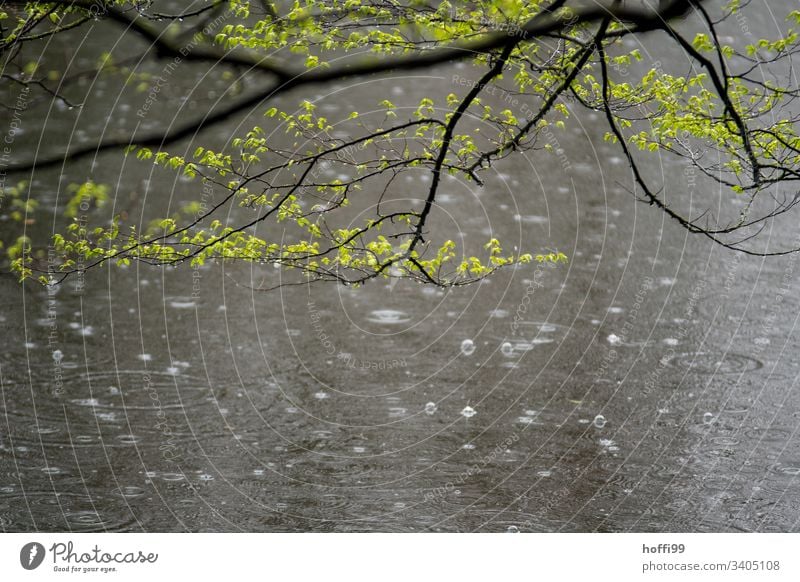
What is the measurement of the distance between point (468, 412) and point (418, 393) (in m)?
0.44

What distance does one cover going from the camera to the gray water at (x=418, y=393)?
474 centimetres

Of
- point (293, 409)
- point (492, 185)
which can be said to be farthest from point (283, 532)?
point (492, 185)

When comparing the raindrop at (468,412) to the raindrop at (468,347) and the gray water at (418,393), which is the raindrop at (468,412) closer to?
the gray water at (418,393)

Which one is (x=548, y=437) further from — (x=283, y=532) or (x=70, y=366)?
(x=70, y=366)
